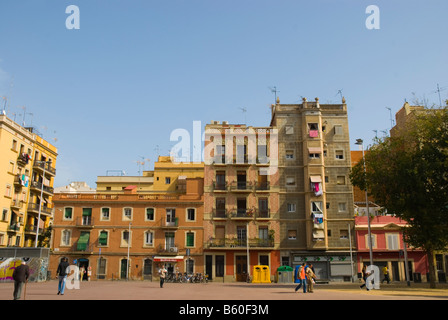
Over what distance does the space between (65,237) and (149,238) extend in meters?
10.0

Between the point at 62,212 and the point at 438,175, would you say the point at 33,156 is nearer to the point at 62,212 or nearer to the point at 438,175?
the point at 62,212

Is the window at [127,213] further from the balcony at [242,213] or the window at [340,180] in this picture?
the window at [340,180]

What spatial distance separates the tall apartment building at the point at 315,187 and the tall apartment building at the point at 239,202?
1438 millimetres

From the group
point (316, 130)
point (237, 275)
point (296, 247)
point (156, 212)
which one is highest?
point (316, 130)

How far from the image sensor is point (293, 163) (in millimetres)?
53156

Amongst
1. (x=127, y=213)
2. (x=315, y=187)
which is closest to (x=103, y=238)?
(x=127, y=213)

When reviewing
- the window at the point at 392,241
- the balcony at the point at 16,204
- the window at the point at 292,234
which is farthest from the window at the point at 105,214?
the window at the point at 392,241

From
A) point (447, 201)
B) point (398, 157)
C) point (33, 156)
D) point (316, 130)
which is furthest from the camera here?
point (33, 156)

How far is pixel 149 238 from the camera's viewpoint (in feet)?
167

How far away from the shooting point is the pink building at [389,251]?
49062 mm

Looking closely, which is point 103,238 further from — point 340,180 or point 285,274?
point 340,180

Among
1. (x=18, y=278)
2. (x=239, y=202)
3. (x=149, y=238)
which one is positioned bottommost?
(x=18, y=278)
